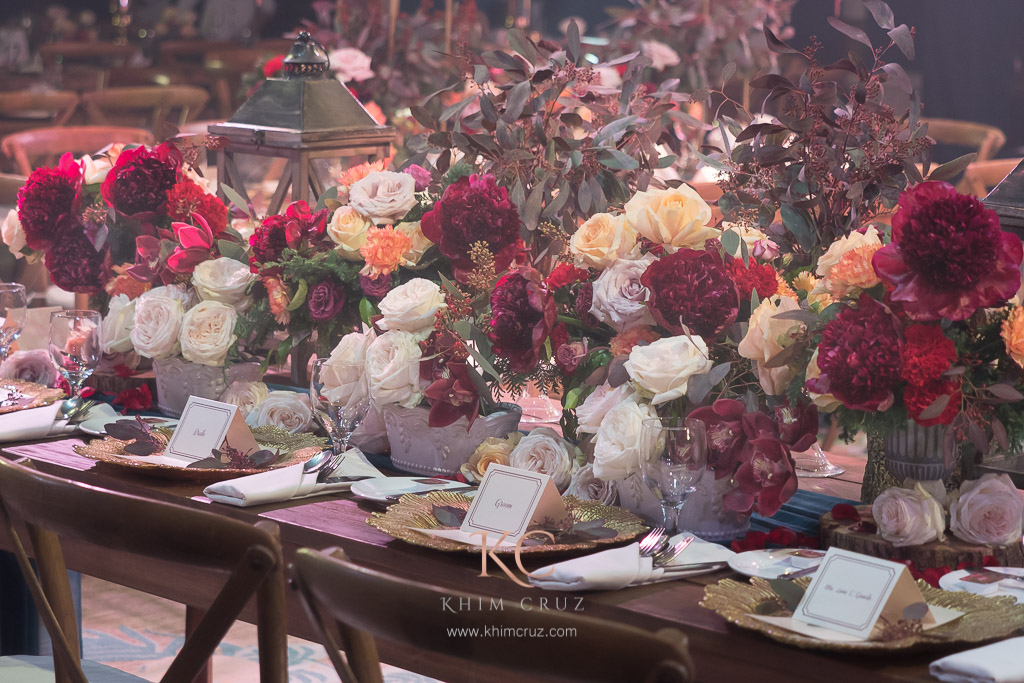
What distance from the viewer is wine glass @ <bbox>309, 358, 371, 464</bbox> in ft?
5.32

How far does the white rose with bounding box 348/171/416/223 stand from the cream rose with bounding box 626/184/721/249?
15.8 inches

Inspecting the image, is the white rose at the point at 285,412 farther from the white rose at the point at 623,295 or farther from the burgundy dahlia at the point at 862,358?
the burgundy dahlia at the point at 862,358

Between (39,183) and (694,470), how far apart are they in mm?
1267

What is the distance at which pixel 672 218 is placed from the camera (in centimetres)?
146

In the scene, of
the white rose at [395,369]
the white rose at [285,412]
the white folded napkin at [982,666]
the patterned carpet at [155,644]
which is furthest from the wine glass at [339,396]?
the patterned carpet at [155,644]

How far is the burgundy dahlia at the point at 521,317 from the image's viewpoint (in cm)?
148

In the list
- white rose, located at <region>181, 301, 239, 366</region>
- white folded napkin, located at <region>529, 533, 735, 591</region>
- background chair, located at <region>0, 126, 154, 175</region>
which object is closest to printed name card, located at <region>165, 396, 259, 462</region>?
white rose, located at <region>181, 301, 239, 366</region>

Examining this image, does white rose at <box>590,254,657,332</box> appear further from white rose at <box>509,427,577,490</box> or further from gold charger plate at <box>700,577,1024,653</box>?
gold charger plate at <box>700,577,1024,653</box>

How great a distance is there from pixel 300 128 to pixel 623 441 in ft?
3.58

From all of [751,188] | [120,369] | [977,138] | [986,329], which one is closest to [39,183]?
[120,369]

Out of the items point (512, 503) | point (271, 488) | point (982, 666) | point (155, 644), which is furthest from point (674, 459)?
point (155, 644)

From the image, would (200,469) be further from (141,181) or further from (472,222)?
(141,181)

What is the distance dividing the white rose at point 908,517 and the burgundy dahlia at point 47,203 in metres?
1.38

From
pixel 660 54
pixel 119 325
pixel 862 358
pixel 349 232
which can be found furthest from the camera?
pixel 660 54
